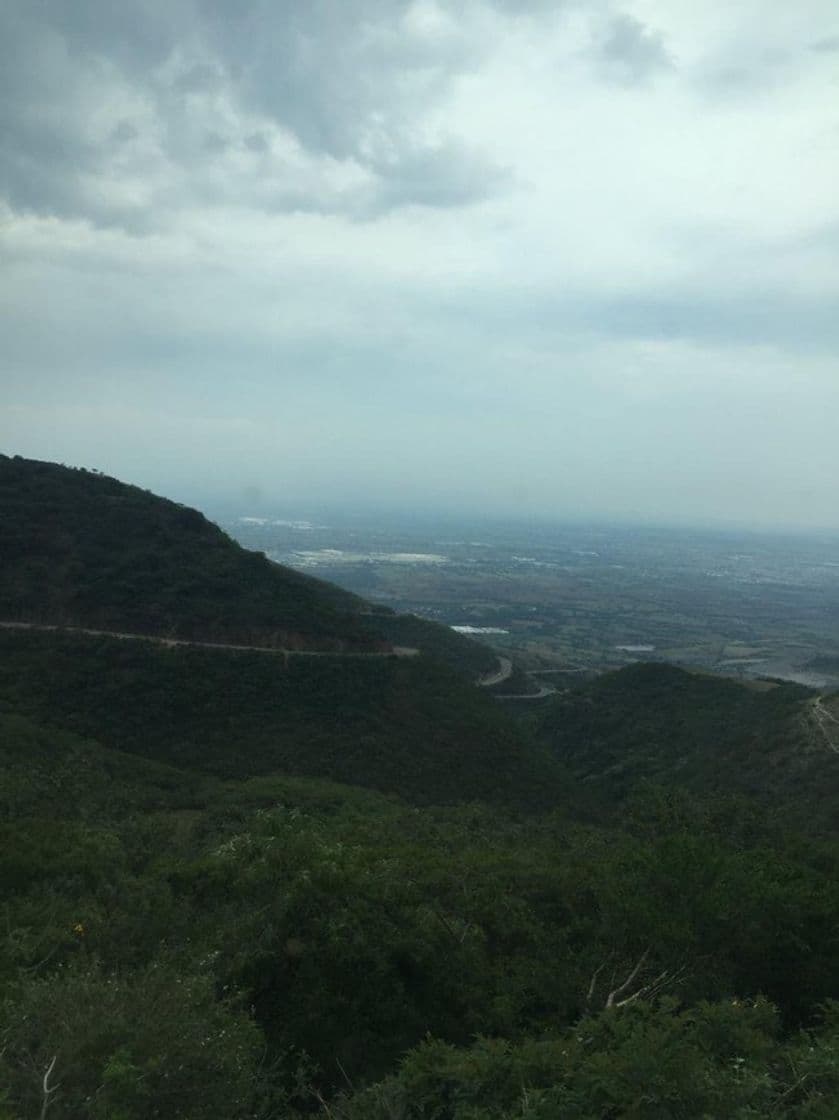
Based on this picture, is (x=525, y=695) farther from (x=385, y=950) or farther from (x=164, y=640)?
(x=385, y=950)

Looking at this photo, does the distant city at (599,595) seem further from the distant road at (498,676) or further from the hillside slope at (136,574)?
the hillside slope at (136,574)

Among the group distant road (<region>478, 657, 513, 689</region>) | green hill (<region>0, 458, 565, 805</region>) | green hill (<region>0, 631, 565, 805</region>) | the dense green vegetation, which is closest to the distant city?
distant road (<region>478, 657, 513, 689</region>)

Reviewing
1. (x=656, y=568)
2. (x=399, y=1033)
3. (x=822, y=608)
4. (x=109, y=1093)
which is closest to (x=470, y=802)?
(x=399, y=1033)

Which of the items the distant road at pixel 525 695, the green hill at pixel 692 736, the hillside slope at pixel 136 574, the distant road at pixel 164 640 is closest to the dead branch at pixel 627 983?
the green hill at pixel 692 736

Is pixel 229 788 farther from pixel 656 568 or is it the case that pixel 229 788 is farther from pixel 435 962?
pixel 656 568

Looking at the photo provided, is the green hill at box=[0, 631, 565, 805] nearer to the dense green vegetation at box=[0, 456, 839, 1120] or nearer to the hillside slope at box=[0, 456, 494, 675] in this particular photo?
the dense green vegetation at box=[0, 456, 839, 1120]

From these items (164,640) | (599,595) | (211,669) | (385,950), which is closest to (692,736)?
(211,669)
